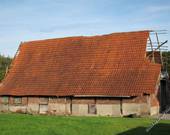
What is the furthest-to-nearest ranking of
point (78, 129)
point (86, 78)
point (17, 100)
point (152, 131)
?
point (17, 100) → point (86, 78) → point (78, 129) → point (152, 131)

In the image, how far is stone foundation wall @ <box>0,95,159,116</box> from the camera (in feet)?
101

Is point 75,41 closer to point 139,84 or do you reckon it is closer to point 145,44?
point 145,44

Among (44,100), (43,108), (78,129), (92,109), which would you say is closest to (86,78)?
(92,109)

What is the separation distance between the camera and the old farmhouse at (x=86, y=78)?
1242 inches

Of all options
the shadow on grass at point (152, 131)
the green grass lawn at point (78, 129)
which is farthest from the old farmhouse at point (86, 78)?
the shadow on grass at point (152, 131)

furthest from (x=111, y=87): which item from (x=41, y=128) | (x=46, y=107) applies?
(x=41, y=128)

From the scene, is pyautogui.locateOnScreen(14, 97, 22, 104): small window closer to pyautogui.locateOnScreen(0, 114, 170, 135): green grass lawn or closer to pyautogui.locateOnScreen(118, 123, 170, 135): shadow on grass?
pyautogui.locateOnScreen(0, 114, 170, 135): green grass lawn

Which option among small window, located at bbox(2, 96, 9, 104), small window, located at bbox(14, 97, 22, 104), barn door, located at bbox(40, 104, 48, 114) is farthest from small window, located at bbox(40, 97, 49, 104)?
small window, located at bbox(2, 96, 9, 104)

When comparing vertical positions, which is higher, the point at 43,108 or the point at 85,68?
the point at 85,68

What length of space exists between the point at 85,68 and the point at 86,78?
55.8 inches

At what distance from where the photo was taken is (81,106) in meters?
33.3

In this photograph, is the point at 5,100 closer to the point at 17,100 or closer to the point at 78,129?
the point at 17,100

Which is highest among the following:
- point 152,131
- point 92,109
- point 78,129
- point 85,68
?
point 85,68

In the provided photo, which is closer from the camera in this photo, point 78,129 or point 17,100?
point 78,129
